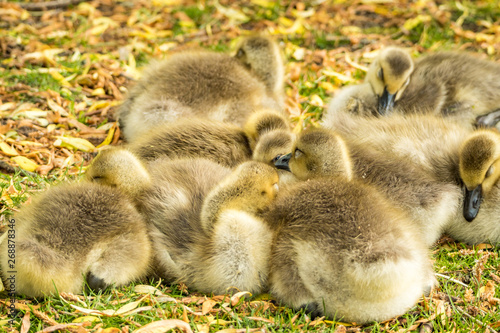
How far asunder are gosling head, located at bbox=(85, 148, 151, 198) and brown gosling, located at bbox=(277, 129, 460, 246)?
2.28 feet

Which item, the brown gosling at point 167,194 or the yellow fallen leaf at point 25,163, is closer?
the brown gosling at point 167,194

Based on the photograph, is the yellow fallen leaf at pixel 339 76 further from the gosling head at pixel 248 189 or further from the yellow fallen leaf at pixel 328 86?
the gosling head at pixel 248 189

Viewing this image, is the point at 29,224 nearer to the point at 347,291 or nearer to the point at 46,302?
the point at 46,302

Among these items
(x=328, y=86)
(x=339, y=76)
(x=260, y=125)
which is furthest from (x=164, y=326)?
(x=339, y=76)

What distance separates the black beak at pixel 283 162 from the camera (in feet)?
9.37

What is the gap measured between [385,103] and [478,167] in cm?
111

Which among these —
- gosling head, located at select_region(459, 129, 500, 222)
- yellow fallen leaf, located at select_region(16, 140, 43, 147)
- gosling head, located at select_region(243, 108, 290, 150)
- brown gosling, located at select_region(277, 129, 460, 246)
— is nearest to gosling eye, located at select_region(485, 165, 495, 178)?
gosling head, located at select_region(459, 129, 500, 222)

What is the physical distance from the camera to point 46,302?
2.41 metres

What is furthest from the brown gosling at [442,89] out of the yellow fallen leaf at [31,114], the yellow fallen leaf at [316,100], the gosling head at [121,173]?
the yellow fallen leaf at [31,114]

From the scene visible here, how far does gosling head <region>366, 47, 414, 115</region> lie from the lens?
380 centimetres

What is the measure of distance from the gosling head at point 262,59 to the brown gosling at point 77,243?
1.84 meters

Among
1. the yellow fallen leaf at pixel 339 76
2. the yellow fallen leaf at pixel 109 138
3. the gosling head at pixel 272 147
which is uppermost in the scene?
the gosling head at pixel 272 147

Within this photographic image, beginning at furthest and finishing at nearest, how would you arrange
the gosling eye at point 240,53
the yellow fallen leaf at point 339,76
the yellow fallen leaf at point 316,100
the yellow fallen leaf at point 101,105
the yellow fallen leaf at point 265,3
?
1. the yellow fallen leaf at point 265,3
2. the yellow fallen leaf at point 339,76
3. the yellow fallen leaf at point 316,100
4. the yellow fallen leaf at point 101,105
5. the gosling eye at point 240,53

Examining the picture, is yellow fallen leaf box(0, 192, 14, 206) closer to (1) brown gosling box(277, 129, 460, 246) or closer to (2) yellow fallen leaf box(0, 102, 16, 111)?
(2) yellow fallen leaf box(0, 102, 16, 111)
